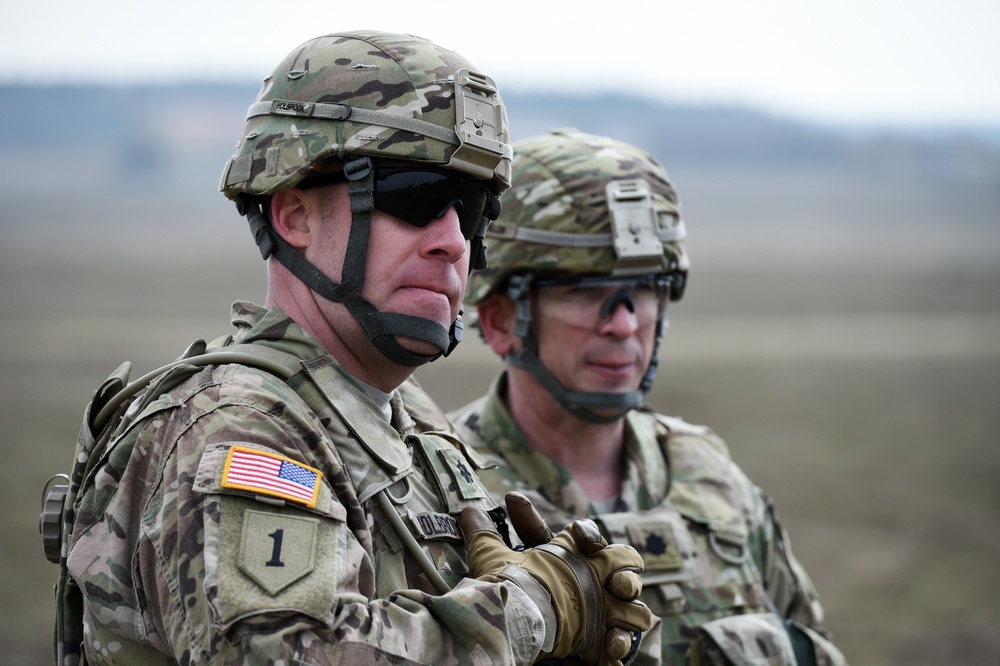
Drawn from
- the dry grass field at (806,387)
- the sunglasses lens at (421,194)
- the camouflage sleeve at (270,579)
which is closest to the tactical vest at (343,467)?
the camouflage sleeve at (270,579)

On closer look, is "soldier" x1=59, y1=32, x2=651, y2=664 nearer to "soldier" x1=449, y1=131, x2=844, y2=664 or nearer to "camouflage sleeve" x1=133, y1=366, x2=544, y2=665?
"camouflage sleeve" x1=133, y1=366, x2=544, y2=665

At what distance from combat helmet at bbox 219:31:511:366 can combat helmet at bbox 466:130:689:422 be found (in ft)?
6.04

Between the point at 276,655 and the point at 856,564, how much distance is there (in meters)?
13.2

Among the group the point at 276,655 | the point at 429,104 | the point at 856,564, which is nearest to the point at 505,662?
the point at 276,655

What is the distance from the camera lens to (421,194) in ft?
11.7

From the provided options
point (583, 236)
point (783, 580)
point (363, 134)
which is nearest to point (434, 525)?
point (363, 134)

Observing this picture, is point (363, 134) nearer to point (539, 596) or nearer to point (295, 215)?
point (295, 215)

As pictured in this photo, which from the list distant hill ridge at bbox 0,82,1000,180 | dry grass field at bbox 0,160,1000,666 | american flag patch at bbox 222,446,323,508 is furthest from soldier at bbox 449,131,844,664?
distant hill ridge at bbox 0,82,1000,180

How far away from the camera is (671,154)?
141000 mm

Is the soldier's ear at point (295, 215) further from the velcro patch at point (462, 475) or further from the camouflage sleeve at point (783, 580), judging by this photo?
the camouflage sleeve at point (783, 580)

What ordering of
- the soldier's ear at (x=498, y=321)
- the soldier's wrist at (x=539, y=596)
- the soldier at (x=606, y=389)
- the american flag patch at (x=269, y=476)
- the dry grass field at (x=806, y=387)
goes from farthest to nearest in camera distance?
the dry grass field at (x=806, y=387) → the soldier's ear at (x=498, y=321) → the soldier at (x=606, y=389) → the soldier's wrist at (x=539, y=596) → the american flag patch at (x=269, y=476)

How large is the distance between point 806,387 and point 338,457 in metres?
24.6

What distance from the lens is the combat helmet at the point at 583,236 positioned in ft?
18.2

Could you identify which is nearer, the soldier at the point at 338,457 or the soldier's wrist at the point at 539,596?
Result: the soldier at the point at 338,457
